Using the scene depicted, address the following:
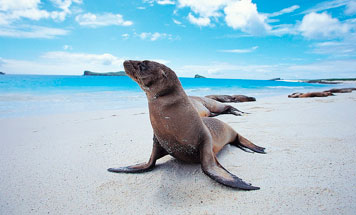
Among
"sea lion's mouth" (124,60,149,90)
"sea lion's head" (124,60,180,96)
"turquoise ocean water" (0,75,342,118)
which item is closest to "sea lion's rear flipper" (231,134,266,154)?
"sea lion's head" (124,60,180,96)

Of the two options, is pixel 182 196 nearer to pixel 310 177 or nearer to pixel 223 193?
pixel 223 193

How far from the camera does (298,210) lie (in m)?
1.66

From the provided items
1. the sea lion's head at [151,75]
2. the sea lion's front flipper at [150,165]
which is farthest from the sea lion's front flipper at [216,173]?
the sea lion's head at [151,75]

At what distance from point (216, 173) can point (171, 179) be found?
0.48 metres

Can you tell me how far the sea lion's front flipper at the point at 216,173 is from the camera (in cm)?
195

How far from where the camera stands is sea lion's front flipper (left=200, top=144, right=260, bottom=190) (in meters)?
1.95

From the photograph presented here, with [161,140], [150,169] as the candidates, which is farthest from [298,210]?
[150,169]

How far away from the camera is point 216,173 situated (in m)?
2.05

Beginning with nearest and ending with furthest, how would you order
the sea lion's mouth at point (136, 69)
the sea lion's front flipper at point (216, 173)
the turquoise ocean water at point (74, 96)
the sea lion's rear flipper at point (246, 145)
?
the sea lion's front flipper at point (216, 173), the sea lion's mouth at point (136, 69), the sea lion's rear flipper at point (246, 145), the turquoise ocean water at point (74, 96)

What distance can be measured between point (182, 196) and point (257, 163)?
112 cm

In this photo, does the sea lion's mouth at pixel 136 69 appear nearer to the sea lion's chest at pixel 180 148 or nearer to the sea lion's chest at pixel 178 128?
the sea lion's chest at pixel 178 128

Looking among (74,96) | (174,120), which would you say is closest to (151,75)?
(174,120)

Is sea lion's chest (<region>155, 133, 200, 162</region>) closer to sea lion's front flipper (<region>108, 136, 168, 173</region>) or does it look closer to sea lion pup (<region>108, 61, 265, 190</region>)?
sea lion pup (<region>108, 61, 265, 190</region>)

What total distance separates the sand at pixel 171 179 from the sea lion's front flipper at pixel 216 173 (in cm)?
7
